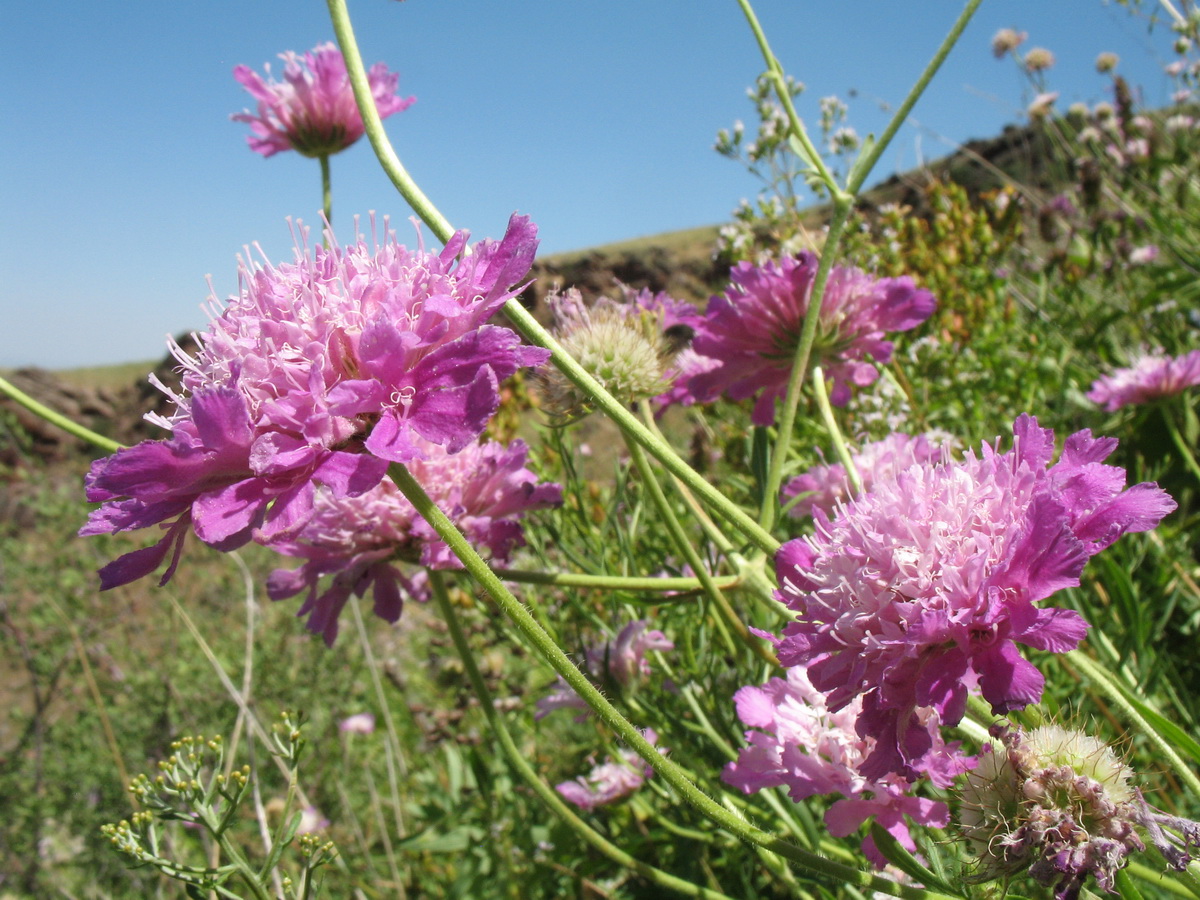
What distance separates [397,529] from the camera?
1304 millimetres

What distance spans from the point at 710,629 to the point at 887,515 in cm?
81

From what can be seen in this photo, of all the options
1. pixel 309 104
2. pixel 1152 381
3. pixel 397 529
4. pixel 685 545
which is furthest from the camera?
pixel 1152 381

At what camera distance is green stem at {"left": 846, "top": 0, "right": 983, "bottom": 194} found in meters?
1.08

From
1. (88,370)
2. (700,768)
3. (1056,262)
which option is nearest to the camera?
(700,768)

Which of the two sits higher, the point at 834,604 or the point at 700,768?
the point at 834,604

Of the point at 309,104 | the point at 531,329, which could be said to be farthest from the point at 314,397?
the point at 309,104

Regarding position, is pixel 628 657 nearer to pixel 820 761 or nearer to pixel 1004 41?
pixel 820 761

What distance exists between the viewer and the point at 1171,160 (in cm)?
366

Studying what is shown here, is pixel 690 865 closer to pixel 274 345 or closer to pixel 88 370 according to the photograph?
pixel 274 345

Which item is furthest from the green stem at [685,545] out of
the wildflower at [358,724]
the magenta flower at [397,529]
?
the wildflower at [358,724]

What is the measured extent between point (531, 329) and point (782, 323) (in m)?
0.68

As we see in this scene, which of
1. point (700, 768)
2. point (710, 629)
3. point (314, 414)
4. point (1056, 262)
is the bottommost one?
point (700, 768)

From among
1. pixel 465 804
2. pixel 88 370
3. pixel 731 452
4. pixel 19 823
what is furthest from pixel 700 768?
pixel 88 370

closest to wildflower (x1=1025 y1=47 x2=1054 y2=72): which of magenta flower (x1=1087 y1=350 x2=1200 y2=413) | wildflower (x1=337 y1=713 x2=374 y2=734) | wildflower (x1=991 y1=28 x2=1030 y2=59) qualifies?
wildflower (x1=991 y1=28 x2=1030 y2=59)
